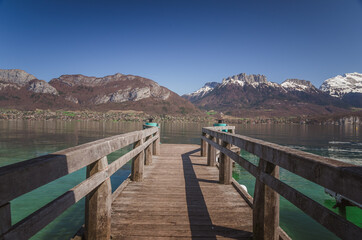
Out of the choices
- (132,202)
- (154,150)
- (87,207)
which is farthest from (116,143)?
(154,150)

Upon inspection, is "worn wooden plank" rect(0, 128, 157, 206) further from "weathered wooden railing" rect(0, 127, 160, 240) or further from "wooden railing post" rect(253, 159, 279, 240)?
"wooden railing post" rect(253, 159, 279, 240)

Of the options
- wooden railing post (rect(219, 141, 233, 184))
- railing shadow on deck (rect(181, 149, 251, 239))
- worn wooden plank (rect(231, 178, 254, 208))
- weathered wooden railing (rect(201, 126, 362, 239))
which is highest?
weathered wooden railing (rect(201, 126, 362, 239))

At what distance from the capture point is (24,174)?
1340 millimetres

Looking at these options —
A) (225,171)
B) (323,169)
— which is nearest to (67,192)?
(323,169)

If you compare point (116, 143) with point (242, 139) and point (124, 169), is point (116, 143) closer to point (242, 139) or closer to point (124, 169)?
point (242, 139)

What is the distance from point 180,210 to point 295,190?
7.74 feet

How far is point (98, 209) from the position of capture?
8.86 ft

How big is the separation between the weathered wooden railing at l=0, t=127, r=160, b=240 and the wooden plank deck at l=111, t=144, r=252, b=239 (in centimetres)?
55

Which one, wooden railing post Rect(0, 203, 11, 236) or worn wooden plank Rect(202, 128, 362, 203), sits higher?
worn wooden plank Rect(202, 128, 362, 203)

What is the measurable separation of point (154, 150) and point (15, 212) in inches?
217

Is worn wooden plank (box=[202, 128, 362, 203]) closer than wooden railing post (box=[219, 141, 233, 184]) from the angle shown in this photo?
Yes

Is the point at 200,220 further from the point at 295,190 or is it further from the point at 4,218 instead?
the point at 4,218

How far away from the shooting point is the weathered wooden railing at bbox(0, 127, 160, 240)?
127 cm

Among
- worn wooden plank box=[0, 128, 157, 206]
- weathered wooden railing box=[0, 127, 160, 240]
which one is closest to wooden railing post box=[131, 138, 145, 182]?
weathered wooden railing box=[0, 127, 160, 240]
